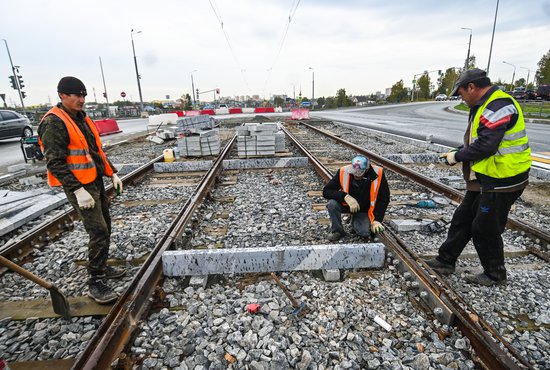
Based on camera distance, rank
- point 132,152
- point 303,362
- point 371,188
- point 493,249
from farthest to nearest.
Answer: point 132,152 → point 371,188 → point 493,249 → point 303,362

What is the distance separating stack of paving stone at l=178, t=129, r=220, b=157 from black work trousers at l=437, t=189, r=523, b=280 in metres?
7.14

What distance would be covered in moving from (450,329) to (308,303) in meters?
1.12

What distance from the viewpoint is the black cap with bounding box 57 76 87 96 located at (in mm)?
2867

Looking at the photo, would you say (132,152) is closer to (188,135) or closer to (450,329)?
(188,135)

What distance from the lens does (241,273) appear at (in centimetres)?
329

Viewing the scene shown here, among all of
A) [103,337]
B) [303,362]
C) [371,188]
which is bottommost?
[303,362]

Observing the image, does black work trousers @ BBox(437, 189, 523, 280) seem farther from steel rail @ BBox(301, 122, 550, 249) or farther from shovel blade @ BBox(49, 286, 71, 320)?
shovel blade @ BBox(49, 286, 71, 320)

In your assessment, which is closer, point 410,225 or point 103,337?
point 103,337

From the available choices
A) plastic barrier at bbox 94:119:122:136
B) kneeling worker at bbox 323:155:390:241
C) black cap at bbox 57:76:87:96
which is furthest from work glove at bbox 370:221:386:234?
plastic barrier at bbox 94:119:122:136

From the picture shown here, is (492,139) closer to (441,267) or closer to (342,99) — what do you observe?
(441,267)

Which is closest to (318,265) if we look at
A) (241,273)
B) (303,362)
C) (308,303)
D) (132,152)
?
(308,303)

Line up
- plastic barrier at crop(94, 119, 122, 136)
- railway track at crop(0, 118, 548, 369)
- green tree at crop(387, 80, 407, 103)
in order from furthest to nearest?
green tree at crop(387, 80, 407, 103)
plastic barrier at crop(94, 119, 122, 136)
railway track at crop(0, 118, 548, 369)

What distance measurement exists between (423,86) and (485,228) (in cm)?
8792

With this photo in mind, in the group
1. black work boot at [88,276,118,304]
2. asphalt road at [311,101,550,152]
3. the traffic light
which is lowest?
asphalt road at [311,101,550,152]
